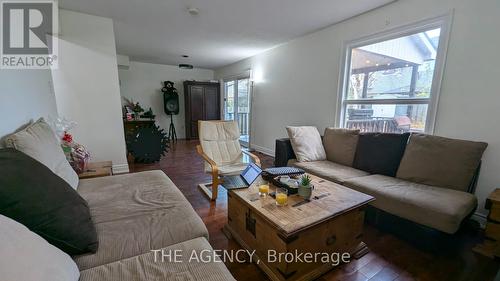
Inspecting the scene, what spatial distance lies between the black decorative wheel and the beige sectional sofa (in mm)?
2651

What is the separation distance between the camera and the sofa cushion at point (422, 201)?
1.52m

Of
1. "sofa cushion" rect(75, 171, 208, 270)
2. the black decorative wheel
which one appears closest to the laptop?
"sofa cushion" rect(75, 171, 208, 270)

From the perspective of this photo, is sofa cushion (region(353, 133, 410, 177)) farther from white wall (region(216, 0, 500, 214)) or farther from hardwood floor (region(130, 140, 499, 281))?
hardwood floor (region(130, 140, 499, 281))

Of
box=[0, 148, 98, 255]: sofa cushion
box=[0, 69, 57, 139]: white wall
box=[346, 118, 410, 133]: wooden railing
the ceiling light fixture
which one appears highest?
the ceiling light fixture

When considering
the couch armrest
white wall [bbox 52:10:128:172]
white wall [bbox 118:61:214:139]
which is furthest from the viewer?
white wall [bbox 118:61:214:139]

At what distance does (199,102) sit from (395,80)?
17.2ft

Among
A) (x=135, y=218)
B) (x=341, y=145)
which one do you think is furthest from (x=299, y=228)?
(x=341, y=145)

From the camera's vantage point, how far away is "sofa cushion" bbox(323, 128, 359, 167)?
2664mm

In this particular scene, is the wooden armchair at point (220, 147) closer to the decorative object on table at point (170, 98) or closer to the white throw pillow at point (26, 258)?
the white throw pillow at point (26, 258)

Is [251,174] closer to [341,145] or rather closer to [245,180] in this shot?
[245,180]

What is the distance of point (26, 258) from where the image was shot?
581 mm

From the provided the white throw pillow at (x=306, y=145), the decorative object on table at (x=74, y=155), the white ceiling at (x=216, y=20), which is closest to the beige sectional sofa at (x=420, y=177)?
the white throw pillow at (x=306, y=145)

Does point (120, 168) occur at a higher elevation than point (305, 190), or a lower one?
lower

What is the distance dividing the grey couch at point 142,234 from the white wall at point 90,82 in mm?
1717
